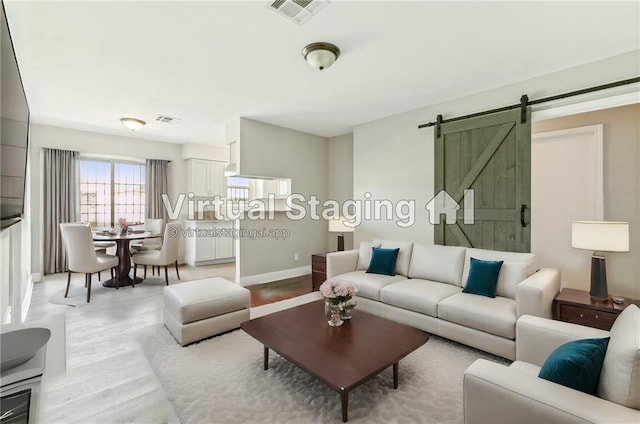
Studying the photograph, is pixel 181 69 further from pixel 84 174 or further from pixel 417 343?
pixel 84 174

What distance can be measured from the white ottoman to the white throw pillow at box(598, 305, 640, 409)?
105 inches

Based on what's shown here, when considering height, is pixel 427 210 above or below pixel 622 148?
below

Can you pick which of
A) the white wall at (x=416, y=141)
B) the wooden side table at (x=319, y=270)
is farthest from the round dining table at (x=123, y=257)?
the white wall at (x=416, y=141)

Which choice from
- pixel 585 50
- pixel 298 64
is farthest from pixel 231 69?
pixel 585 50

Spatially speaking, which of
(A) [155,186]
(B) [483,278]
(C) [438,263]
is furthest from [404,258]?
(A) [155,186]

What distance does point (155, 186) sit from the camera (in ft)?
20.4

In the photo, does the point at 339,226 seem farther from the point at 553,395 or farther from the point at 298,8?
the point at 553,395

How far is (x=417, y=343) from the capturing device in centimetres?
204

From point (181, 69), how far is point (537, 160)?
15.2 feet

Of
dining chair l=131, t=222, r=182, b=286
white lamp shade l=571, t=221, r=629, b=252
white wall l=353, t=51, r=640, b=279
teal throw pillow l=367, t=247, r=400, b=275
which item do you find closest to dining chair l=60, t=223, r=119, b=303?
dining chair l=131, t=222, r=182, b=286

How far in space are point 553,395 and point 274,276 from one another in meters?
4.37

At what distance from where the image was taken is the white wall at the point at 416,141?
9.25ft

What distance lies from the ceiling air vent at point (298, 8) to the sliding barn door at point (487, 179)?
2.48 meters

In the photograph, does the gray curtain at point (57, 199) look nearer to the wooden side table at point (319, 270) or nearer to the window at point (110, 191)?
the window at point (110, 191)
